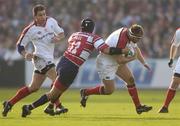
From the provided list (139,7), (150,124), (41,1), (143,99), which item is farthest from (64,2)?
(150,124)

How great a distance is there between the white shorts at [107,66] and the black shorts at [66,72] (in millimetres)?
1095

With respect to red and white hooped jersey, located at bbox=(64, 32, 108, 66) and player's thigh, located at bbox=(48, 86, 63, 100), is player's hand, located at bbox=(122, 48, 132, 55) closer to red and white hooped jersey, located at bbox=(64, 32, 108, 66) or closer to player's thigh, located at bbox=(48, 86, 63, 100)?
red and white hooped jersey, located at bbox=(64, 32, 108, 66)

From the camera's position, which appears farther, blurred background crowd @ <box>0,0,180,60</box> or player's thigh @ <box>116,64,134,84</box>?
blurred background crowd @ <box>0,0,180,60</box>

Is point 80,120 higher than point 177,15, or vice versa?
point 177,15

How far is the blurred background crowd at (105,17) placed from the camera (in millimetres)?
32312

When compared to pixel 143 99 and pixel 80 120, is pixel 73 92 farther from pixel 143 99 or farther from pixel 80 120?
pixel 80 120

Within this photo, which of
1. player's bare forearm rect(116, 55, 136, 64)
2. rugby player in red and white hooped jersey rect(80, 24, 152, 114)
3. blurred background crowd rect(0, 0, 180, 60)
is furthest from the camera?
blurred background crowd rect(0, 0, 180, 60)

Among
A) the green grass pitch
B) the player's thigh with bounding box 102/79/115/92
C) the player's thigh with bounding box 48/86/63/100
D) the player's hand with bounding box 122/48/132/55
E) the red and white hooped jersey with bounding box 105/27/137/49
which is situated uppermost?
the red and white hooped jersey with bounding box 105/27/137/49

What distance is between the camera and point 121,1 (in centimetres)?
3453

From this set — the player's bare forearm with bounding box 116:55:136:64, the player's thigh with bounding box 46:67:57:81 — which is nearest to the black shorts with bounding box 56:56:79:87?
the player's thigh with bounding box 46:67:57:81

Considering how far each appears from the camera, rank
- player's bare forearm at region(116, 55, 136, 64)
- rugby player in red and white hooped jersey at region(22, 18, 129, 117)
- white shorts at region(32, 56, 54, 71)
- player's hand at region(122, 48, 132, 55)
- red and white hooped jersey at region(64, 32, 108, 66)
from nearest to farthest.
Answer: rugby player in red and white hooped jersey at region(22, 18, 129, 117) < red and white hooped jersey at region(64, 32, 108, 66) < player's hand at region(122, 48, 132, 55) < player's bare forearm at region(116, 55, 136, 64) < white shorts at region(32, 56, 54, 71)

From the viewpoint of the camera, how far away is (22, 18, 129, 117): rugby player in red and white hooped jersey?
16422 mm

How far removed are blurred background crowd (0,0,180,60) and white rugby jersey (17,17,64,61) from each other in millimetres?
14149

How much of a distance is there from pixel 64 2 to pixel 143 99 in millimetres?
11324
